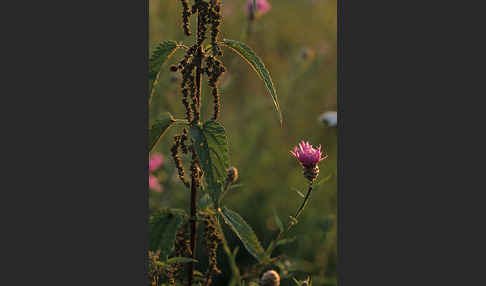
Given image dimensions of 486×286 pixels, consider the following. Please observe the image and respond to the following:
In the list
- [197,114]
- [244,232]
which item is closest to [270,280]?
[244,232]

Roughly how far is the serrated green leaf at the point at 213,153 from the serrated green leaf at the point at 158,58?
4.0 inches

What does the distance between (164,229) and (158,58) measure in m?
0.30

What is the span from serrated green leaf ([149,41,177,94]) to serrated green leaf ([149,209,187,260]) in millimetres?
247

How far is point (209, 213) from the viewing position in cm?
91

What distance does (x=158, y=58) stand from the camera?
79 cm

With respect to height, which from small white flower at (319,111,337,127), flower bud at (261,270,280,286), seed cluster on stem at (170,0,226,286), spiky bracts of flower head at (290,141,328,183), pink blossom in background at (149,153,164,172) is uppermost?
seed cluster on stem at (170,0,226,286)

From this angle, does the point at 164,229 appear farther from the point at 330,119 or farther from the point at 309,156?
the point at 330,119

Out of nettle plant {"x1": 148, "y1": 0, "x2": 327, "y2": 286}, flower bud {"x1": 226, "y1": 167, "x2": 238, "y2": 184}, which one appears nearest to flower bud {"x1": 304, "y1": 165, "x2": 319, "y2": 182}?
nettle plant {"x1": 148, "y1": 0, "x2": 327, "y2": 286}

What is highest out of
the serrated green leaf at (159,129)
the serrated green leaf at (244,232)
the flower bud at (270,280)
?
the serrated green leaf at (159,129)

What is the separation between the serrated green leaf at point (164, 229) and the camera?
0.84 m

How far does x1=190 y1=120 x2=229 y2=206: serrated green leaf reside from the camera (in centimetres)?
74

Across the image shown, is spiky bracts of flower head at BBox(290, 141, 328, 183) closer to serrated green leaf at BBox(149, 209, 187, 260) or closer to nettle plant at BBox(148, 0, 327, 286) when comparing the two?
nettle plant at BBox(148, 0, 327, 286)

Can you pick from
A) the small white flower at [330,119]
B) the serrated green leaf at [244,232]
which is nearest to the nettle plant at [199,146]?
the serrated green leaf at [244,232]

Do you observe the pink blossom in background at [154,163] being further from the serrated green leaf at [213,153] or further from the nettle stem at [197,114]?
the serrated green leaf at [213,153]
